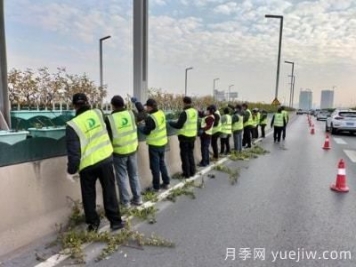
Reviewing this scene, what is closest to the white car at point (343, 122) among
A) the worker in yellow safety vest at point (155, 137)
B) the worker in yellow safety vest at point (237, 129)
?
the worker in yellow safety vest at point (237, 129)

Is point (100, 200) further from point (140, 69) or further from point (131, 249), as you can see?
point (140, 69)

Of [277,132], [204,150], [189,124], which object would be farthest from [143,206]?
[277,132]

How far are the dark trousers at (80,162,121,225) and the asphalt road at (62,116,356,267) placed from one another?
0.53 meters

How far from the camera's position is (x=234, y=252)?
4.52m

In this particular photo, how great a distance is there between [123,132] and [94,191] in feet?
3.72

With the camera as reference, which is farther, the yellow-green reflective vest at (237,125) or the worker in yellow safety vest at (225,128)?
the yellow-green reflective vest at (237,125)

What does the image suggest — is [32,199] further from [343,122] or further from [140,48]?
[343,122]

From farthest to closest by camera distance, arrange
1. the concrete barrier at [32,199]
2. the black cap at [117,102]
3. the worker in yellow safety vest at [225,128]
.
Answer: the worker in yellow safety vest at [225,128]
the black cap at [117,102]
the concrete barrier at [32,199]

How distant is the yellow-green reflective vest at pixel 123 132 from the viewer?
5.70 meters

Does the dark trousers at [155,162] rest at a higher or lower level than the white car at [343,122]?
higher

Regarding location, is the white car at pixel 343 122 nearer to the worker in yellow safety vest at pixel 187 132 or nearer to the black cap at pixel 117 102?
the worker in yellow safety vest at pixel 187 132

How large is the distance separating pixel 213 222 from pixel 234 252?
116 centimetres

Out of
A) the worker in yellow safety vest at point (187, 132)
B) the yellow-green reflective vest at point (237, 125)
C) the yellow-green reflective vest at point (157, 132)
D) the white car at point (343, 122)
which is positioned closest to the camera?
the yellow-green reflective vest at point (157, 132)

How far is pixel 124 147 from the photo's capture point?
595 centimetres
